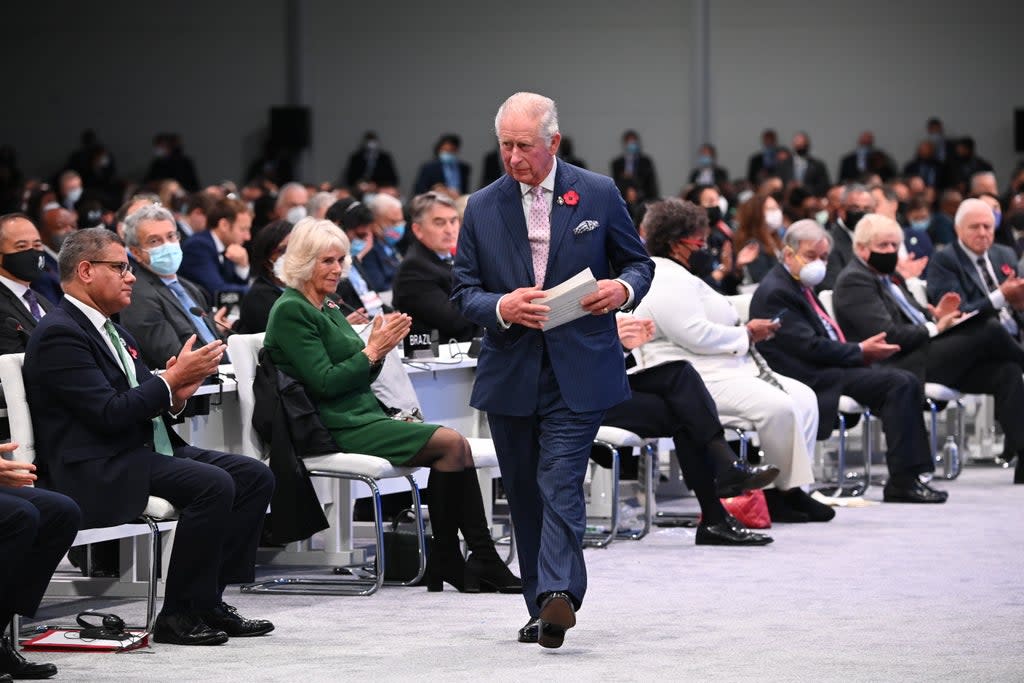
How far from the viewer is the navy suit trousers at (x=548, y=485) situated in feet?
15.0

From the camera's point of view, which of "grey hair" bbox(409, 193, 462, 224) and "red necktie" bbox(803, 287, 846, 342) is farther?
"red necktie" bbox(803, 287, 846, 342)

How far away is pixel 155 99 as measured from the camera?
2175cm

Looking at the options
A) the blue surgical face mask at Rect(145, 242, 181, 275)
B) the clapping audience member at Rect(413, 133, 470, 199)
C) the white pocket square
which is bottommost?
the blue surgical face mask at Rect(145, 242, 181, 275)

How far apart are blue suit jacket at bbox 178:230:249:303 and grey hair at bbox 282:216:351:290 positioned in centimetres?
328

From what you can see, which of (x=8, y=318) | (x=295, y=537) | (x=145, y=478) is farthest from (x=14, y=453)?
(x=8, y=318)

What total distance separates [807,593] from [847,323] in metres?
2.82

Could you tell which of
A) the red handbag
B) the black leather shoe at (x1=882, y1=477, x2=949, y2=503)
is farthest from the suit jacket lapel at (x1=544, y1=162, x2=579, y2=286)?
the black leather shoe at (x1=882, y1=477, x2=949, y2=503)

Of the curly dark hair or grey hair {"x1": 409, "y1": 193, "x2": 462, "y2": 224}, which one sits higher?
grey hair {"x1": 409, "y1": 193, "x2": 462, "y2": 224}

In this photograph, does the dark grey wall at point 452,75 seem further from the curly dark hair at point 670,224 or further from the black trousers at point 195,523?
the black trousers at point 195,523

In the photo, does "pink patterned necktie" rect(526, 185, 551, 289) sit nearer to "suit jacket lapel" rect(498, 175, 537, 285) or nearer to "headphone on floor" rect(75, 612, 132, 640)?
"suit jacket lapel" rect(498, 175, 537, 285)

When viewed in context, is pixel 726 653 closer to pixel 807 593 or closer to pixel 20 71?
pixel 807 593

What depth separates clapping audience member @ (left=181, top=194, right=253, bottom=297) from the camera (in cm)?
906

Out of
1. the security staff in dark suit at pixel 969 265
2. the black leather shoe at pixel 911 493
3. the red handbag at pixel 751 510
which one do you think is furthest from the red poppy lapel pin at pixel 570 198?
the security staff in dark suit at pixel 969 265

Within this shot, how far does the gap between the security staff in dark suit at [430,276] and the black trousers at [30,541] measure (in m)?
3.13
